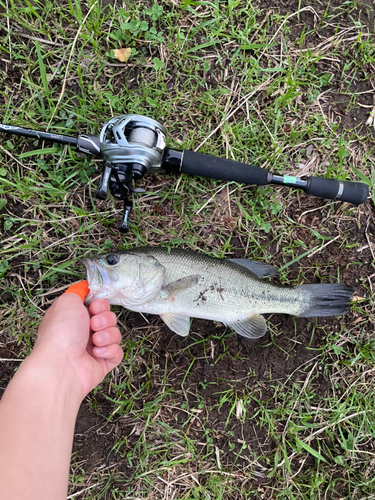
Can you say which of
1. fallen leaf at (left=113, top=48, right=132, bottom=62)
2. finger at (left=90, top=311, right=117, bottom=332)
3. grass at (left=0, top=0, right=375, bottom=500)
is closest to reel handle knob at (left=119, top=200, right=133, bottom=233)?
grass at (left=0, top=0, right=375, bottom=500)

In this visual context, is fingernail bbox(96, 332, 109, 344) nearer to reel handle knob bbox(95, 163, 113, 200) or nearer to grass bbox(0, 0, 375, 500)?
grass bbox(0, 0, 375, 500)

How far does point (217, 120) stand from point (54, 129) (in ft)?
5.26

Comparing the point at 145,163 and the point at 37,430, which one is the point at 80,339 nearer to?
the point at 37,430

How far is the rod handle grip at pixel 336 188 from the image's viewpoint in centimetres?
307

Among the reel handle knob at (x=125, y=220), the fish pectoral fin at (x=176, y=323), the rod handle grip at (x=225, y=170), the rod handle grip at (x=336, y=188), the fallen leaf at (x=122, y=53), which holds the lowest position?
the fish pectoral fin at (x=176, y=323)

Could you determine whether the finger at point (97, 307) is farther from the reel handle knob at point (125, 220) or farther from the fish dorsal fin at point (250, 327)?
the fish dorsal fin at point (250, 327)

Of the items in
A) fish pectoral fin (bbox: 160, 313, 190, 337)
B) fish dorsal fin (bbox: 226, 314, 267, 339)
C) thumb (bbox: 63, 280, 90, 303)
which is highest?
thumb (bbox: 63, 280, 90, 303)

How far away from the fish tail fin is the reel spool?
1.79 m

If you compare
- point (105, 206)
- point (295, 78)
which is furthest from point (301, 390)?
point (295, 78)

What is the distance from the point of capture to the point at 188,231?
325cm

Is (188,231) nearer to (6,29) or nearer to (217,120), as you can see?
(217,120)

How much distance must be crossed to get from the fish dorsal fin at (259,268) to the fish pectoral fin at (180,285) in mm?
501

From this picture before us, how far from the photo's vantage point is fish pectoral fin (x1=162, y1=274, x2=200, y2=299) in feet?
9.18

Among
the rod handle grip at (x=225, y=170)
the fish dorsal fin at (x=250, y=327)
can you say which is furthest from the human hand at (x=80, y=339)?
the rod handle grip at (x=225, y=170)
